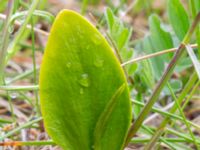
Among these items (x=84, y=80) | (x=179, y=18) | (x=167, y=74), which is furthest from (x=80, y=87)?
(x=179, y=18)

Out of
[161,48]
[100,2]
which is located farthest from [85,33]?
[100,2]

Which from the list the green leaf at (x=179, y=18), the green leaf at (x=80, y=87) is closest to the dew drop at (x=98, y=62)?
the green leaf at (x=80, y=87)

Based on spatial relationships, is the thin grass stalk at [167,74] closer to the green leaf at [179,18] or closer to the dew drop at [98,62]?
the dew drop at [98,62]

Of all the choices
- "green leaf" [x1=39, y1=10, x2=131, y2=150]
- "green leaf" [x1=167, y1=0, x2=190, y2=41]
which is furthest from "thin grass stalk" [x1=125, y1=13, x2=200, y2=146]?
"green leaf" [x1=167, y1=0, x2=190, y2=41]

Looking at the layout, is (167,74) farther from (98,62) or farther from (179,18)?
(179,18)

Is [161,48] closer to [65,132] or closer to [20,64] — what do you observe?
[65,132]

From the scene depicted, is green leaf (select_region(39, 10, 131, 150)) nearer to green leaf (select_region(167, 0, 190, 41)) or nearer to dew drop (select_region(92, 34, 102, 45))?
dew drop (select_region(92, 34, 102, 45))
